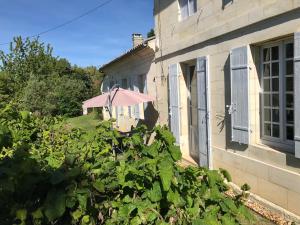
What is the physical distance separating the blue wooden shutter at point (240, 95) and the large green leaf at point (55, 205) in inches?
179

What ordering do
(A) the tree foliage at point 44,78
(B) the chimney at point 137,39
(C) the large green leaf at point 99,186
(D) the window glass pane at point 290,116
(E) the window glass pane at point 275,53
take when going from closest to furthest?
1. (C) the large green leaf at point 99,186
2. (D) the window glass pane at point 290,116
3. (E) the window glass pane at point 275,53
4. (B) the chimney at point 137,39
5. (A) the tree foliage at point 44,78

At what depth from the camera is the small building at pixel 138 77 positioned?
10.7 meters

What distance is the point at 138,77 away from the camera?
1270 centimetres

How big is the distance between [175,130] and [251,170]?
3.41 metres

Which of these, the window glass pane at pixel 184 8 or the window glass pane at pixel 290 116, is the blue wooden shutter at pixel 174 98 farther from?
the window glass pane at pixel 290 116

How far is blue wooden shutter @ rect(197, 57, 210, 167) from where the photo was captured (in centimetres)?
723

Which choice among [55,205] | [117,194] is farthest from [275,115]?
[55,205]

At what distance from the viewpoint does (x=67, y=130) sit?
3.92 meters

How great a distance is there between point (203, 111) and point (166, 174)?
5.91 metres

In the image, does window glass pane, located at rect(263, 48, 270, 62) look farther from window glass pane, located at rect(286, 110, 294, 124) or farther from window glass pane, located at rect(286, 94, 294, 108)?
window glass pane, located at rect(286, 110, 294, 124)

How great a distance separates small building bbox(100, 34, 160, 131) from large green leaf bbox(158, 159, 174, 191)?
703 centimetres

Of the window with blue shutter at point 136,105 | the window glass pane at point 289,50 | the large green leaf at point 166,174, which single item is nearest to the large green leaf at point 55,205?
the large green leaf at point 166,174

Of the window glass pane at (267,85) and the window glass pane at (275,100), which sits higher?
the window glass pane at (267,85)

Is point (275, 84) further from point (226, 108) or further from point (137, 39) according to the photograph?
point (137, 39)
